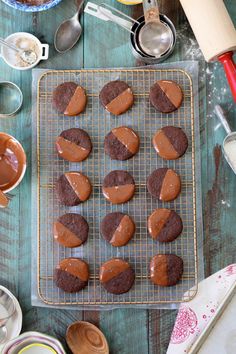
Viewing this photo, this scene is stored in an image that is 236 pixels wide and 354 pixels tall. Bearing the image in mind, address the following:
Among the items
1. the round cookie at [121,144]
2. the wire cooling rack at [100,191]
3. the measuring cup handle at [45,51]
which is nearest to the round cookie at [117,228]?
the wire cooling rack at [100,191]

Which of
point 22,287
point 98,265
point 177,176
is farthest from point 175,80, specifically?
point 22,287

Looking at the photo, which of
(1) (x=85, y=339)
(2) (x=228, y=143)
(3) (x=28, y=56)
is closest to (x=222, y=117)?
(2) (x=228, y=143)

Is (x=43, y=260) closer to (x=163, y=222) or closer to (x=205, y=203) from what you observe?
(x=163, y=222)

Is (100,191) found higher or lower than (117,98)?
lower

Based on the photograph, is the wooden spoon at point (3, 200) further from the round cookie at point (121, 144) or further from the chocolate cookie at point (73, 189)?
the round cookie at point (121, 144)

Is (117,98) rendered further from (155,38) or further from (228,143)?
(228,143)

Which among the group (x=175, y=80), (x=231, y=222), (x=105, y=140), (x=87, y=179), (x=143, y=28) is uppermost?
(x=143, y=28)
